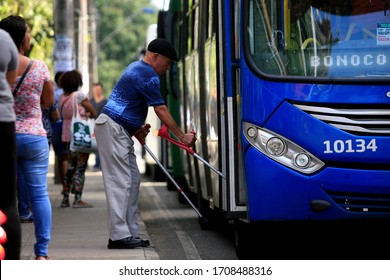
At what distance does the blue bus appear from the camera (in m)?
9.92

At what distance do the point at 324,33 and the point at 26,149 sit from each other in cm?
249

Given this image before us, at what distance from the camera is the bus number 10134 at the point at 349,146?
9.88 meters

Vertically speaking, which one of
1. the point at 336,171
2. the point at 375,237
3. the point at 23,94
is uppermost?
the point at 23,94

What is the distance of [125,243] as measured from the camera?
36.8 ft

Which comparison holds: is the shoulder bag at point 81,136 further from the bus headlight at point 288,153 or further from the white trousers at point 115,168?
the bus headlight at point 288,153

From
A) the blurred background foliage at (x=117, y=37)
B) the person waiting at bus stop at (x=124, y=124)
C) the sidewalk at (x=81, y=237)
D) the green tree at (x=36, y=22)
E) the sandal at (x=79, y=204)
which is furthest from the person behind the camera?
the blurred background foliage at (x=117, y=37)

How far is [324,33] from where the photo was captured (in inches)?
400

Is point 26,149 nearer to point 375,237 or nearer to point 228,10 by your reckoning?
point 228,10

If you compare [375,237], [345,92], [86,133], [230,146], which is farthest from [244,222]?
[86,133]

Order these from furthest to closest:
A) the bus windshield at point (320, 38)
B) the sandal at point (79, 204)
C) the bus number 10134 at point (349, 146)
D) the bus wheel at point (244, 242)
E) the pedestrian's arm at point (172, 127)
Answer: the sandal at point (79, 204)
the pedestrian's arm at point (172, 127)
the bus wheel at point (244, 242)
the bus windshield at point (320, 38)
the bus number 10134 at point (349, 146)

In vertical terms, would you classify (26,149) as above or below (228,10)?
below

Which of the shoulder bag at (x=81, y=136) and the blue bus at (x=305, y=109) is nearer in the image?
the blue bus at (x=305, y=109)

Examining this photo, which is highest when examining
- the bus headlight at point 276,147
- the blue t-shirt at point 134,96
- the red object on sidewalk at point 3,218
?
the blue t-shirt at point 134,96

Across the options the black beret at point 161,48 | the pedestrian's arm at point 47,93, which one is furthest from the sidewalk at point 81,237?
the black beret at point 161,48
